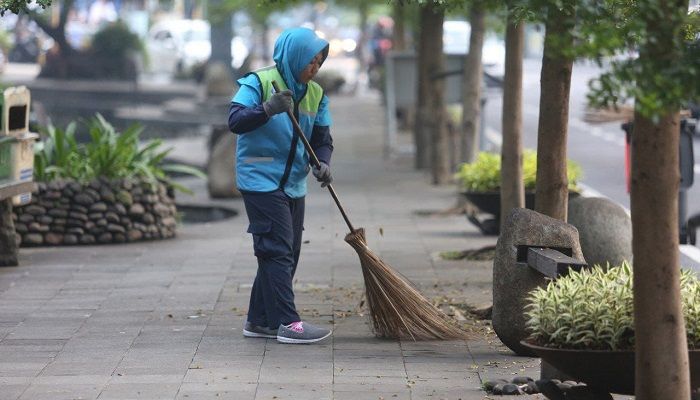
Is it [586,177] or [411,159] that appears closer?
[586,177]

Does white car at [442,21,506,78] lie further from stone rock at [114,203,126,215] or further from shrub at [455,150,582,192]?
stone rock at [114,203,126,215]

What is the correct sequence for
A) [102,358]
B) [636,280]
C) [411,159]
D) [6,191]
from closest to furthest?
[636,280]
[102,358]
[6,191]
[411,159]

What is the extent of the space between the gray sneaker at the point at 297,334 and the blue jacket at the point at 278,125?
72cm

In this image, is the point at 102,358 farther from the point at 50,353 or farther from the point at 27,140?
the point at 27,140

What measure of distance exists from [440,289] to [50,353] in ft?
10.5

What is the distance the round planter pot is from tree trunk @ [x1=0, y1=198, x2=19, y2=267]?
19.2ft

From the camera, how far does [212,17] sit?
25.6 meters

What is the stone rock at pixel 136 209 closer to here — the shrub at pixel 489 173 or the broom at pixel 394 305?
the shrub at pixel 489 173

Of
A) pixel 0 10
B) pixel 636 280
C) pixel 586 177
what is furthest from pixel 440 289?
pixel 586 177

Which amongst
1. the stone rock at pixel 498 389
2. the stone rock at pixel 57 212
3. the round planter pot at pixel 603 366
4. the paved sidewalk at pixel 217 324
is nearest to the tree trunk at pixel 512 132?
the paved sidewalk at pixel 217 324

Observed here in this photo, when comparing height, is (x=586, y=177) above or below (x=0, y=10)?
below

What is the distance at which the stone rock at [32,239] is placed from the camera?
1186cm

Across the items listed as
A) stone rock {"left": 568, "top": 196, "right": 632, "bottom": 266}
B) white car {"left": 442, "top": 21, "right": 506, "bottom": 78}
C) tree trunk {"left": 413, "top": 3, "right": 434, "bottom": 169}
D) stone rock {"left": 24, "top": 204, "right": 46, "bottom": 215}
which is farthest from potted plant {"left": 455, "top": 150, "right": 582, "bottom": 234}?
white car {"left": 442, "top": 21, "right": 506, "bottom": 78}

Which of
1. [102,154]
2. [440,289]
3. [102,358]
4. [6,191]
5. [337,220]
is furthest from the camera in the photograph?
[337,220]
